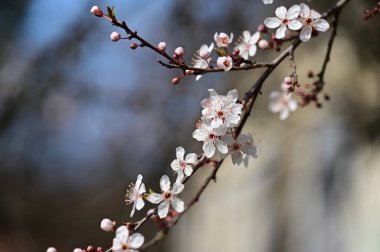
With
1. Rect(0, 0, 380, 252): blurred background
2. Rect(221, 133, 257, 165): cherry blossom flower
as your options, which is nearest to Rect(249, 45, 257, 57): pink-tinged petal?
Rect(221, 133, 257, 165): cherry blossom flower

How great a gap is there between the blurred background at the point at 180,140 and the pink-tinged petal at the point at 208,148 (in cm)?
148

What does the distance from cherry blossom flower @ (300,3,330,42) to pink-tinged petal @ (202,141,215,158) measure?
0.27 m

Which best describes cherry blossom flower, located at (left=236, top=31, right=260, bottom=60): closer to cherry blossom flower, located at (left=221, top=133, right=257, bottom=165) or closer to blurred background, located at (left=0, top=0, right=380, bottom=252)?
cherry blossom flower, located at (left=221, top=133, right=257, bottom=165)

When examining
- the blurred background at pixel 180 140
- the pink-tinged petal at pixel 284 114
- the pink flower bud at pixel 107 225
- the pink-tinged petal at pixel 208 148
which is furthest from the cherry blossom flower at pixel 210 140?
the blurred background at pixel 180 140

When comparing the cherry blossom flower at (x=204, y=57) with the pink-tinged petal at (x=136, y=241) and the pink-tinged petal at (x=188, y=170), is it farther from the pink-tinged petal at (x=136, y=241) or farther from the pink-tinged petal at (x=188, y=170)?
the pink-tinged petal at (x=136, y=241)

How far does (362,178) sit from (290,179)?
55cm

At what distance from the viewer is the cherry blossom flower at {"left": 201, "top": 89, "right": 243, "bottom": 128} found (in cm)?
80

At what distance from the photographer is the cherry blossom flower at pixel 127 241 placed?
0.76 m

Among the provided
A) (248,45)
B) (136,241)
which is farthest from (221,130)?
(248,45)

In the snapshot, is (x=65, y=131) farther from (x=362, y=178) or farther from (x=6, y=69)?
(x=362, y=178)

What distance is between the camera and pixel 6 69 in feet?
11.9

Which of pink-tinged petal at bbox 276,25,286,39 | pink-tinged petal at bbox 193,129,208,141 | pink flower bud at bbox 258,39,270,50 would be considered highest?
pink flower bud at bbox 258,39,270,50

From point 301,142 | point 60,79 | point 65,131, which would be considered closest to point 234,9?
point 301,142

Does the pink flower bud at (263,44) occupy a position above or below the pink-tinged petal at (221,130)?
above
